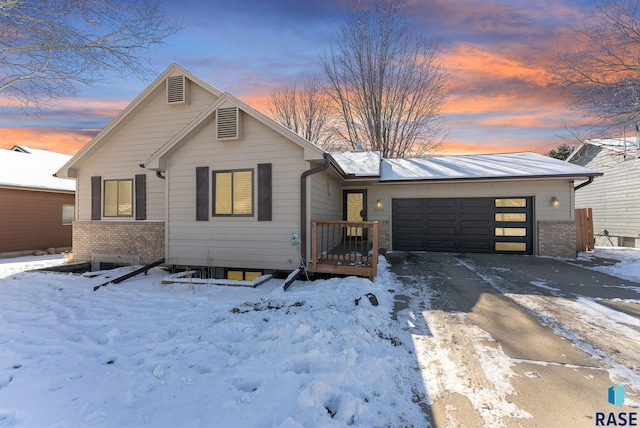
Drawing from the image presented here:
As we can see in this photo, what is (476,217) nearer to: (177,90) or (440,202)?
(440,202)

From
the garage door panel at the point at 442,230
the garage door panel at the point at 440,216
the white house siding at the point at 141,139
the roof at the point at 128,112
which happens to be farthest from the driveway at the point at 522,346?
the roof at the point at 128,112

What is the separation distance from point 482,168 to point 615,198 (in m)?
10.1

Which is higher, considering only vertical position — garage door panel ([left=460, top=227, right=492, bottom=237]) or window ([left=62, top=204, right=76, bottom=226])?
window ([left=62, top=204, right=76, bottom=226])

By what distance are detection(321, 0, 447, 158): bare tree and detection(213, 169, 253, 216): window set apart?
1642 cm

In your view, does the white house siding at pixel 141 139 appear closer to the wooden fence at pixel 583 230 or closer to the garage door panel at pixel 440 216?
the garage door panel at pixel 440 216

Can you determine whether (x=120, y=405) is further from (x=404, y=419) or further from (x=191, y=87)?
(x=191, y=87)

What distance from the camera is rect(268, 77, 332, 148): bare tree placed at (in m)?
23.7

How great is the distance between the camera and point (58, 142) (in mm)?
12977

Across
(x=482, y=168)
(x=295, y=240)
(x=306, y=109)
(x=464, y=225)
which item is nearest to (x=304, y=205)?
(x=295, y=240)

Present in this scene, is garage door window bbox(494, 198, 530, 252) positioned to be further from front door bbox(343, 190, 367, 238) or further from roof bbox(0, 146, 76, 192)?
roof bbox(0, 146, 76, 192)

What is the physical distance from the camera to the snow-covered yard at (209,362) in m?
2.34

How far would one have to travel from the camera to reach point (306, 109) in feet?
79.6

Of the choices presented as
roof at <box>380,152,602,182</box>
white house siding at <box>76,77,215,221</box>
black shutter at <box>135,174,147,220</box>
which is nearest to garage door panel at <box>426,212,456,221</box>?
roof at <box>380,152,602,182</box>

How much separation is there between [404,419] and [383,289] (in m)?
3.80
